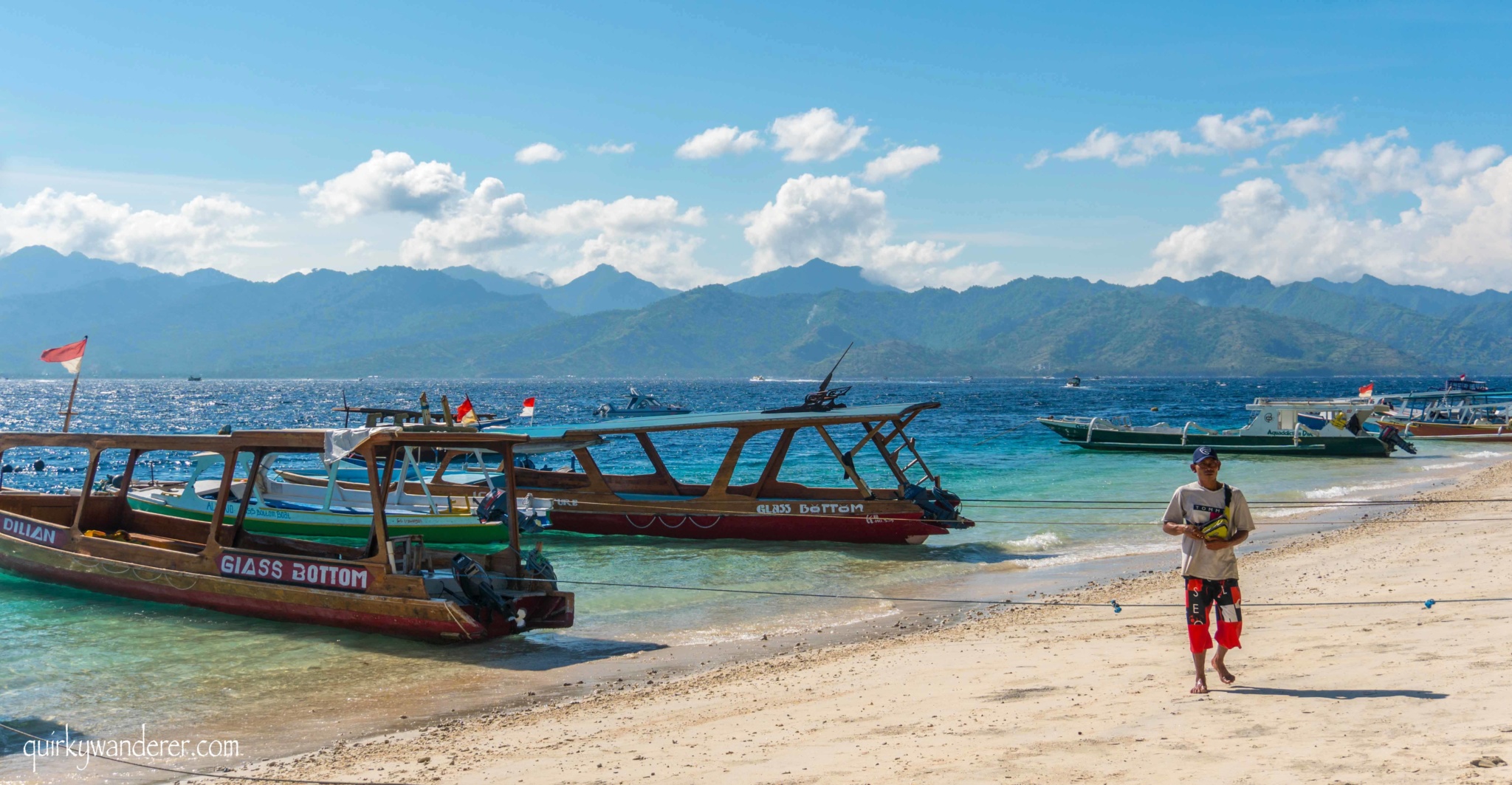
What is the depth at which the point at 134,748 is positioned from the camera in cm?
1020

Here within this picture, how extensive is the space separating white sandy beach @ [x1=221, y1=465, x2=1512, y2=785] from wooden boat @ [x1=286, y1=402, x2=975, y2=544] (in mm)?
8279

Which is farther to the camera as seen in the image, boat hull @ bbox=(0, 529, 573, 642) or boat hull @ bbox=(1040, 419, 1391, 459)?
boat hull @ bbox=(1040, 419, 1391, 459)

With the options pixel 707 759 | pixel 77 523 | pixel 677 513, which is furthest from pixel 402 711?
pixel 677 513

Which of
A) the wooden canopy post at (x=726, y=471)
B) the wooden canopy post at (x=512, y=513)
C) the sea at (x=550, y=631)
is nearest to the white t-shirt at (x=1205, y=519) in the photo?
the sea at (x=550, y=631)

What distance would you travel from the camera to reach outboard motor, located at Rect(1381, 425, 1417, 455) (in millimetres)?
44000

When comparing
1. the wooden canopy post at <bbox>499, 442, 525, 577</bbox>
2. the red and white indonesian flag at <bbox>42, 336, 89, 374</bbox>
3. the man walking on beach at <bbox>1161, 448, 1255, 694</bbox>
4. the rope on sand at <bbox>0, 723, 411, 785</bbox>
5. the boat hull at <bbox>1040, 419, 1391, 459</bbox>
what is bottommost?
the rope on sand at <bbox>0, 723, 411, 785</bbox>

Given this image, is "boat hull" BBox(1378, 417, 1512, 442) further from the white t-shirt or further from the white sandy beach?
the white t-shirt

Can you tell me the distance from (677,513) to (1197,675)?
15.6 m

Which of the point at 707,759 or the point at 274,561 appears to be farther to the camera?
the point at 274,561

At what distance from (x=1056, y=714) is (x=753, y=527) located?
574 inches

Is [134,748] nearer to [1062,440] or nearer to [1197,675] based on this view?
[1197,675]

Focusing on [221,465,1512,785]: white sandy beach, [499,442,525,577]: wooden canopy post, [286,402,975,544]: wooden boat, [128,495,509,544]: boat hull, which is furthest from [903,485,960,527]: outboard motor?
[499,442,525,577]: wooden canopy post

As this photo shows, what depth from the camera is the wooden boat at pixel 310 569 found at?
1389 cm

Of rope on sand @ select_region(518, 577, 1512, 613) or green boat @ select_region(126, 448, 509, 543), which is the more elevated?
rope on sand @ select_region(518, 577, 1512, 613)
